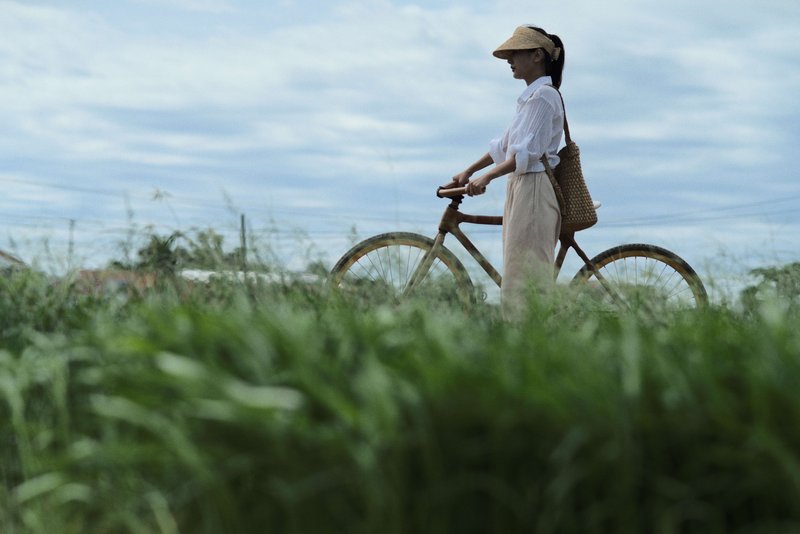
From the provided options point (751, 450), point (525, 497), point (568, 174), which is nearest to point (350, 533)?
point (525, 497)

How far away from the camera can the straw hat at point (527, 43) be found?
6891 mm

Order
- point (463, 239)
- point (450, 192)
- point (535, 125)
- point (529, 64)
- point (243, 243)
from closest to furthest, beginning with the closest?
1. point (243, 243)
2. point (535, 125)
3. point (529, 64)
4. point (450, 192)
5. point (463, 239)

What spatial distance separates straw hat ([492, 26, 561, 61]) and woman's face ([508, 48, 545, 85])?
6 cm

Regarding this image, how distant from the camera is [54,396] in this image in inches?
139

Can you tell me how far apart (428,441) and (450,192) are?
490cm

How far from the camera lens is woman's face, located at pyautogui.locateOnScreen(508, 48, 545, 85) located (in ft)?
22.7

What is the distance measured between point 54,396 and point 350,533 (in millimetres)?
Answer: 1514

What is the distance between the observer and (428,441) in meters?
2.52

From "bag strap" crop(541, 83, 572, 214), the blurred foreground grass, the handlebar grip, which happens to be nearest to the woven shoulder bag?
"bag strap" crop(541, 83, 572, 214)

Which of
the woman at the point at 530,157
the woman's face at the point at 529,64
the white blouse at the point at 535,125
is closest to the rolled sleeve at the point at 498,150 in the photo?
the woman at the point at 530,157

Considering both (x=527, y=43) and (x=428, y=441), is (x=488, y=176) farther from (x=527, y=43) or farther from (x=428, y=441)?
(x=428, y=441)

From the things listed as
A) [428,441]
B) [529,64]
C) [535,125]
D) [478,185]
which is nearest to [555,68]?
[529,64]

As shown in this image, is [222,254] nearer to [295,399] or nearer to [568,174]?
[568,174]

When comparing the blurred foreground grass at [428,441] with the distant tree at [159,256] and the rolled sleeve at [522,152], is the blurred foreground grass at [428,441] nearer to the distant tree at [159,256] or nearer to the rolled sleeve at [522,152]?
the distant tree at [159,256]
